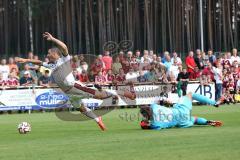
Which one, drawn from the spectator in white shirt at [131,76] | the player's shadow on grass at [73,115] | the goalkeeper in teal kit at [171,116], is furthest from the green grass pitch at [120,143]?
the spectator in white shirt at [131,76]

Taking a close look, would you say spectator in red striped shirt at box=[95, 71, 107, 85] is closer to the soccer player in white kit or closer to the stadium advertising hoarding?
the stadium advertising hoarding

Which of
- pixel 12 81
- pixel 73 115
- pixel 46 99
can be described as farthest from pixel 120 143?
pixel 12 81

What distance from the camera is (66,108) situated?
29.3m

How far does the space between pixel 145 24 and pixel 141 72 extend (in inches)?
794

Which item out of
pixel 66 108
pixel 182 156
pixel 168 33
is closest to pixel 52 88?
pixel 66 108

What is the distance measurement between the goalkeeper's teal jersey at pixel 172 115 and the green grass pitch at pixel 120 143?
40 centimetres

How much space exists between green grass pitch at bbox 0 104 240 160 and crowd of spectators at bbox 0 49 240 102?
33.5 ft

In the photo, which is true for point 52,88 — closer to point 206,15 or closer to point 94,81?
point 94,81

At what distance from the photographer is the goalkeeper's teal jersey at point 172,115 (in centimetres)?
1723

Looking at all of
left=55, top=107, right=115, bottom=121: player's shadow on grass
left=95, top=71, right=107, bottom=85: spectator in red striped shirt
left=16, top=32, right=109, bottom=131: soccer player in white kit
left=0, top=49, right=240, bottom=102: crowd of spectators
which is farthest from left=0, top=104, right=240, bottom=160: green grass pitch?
left=95, top=71, right=107, bottom=85: spectator in red striped shirt

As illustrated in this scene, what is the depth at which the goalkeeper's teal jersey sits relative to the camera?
56.5 feet

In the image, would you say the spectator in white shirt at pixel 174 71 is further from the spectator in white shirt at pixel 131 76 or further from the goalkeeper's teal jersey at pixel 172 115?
the goalkeeper's teal jersey at pixel 172 115

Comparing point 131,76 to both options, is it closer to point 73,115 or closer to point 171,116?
point 73,115

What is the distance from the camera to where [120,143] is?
14273 millimetres
